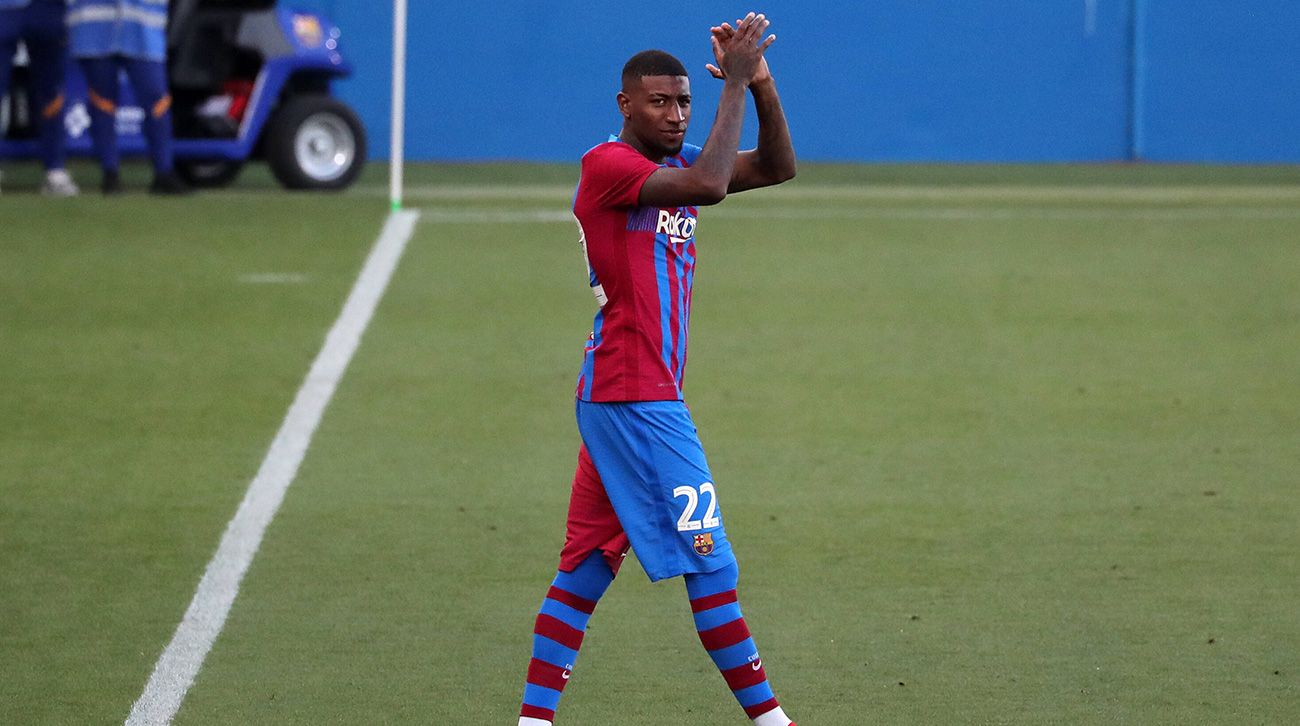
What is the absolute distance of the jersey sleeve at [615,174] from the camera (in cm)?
457

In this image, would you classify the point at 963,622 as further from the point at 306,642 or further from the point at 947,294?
the point at 947,294

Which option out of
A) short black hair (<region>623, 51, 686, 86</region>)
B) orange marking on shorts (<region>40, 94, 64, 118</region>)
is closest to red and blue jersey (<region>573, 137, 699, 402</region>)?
short black hair (<region>623, 51, 686, 86</region>)

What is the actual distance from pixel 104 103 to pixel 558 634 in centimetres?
1061

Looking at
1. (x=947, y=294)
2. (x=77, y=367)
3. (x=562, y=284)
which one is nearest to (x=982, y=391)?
(x=947, y=294)

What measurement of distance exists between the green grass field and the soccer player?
1.66ft

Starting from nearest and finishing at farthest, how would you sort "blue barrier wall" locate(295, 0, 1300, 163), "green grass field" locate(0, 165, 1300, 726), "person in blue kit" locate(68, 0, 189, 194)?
"green grass field" locate(0, 165, 1300, 726)
"person in blue kit" locate(68, 0, 189, 194)
"blue barrier wall" locate(295, 0, 1300, 163)

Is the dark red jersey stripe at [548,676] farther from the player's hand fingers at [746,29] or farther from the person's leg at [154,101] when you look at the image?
the person's leg at [154,101]

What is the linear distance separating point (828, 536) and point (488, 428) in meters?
2.30

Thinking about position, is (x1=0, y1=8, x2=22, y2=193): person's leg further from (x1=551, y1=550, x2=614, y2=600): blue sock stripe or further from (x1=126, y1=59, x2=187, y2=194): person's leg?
(x1=551, y1=550, x2=614, y2=600): blue sock stripe

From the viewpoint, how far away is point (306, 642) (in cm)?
586

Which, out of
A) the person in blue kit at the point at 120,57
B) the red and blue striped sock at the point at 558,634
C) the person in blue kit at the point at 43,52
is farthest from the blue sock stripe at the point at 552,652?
the person in blue kit at the point at 43,52

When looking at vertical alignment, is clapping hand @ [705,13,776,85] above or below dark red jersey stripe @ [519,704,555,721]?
above

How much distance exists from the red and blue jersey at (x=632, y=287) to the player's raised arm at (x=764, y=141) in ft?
0.80

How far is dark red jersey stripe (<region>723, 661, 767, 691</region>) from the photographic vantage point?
474 centimetres
